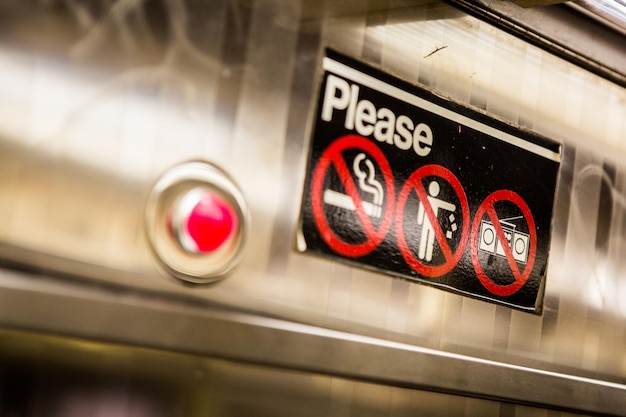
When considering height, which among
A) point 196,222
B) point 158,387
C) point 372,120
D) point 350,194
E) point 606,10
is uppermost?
point 606,10

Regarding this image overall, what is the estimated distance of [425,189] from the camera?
5.29 ft

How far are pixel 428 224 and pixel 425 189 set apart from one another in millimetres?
68

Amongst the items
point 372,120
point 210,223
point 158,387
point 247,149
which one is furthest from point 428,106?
point 158,387

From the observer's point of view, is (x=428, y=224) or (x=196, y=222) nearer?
(x=196, y=222)

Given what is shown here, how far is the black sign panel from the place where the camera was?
1.49 meters

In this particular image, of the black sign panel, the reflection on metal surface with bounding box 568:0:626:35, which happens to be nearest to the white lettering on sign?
the black sign panel

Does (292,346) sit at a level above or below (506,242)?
below

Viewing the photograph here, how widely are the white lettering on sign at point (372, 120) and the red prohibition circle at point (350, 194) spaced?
3cm

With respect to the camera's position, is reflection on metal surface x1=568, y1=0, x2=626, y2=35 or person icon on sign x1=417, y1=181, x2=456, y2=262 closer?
person icon on sign x1=417, y1=181, x2=456, y2=262

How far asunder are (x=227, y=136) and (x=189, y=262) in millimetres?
211

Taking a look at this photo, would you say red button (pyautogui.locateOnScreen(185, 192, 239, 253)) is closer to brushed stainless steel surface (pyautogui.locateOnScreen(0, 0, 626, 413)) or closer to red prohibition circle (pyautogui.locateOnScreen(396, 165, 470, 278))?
brushed stainless steel surface (pyautogui.locateOnScreen(0, 0, 626, 413))

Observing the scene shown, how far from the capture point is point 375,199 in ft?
5.06

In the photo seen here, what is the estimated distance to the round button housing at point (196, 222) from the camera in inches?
50.7

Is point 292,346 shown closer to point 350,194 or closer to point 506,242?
point 350,194
